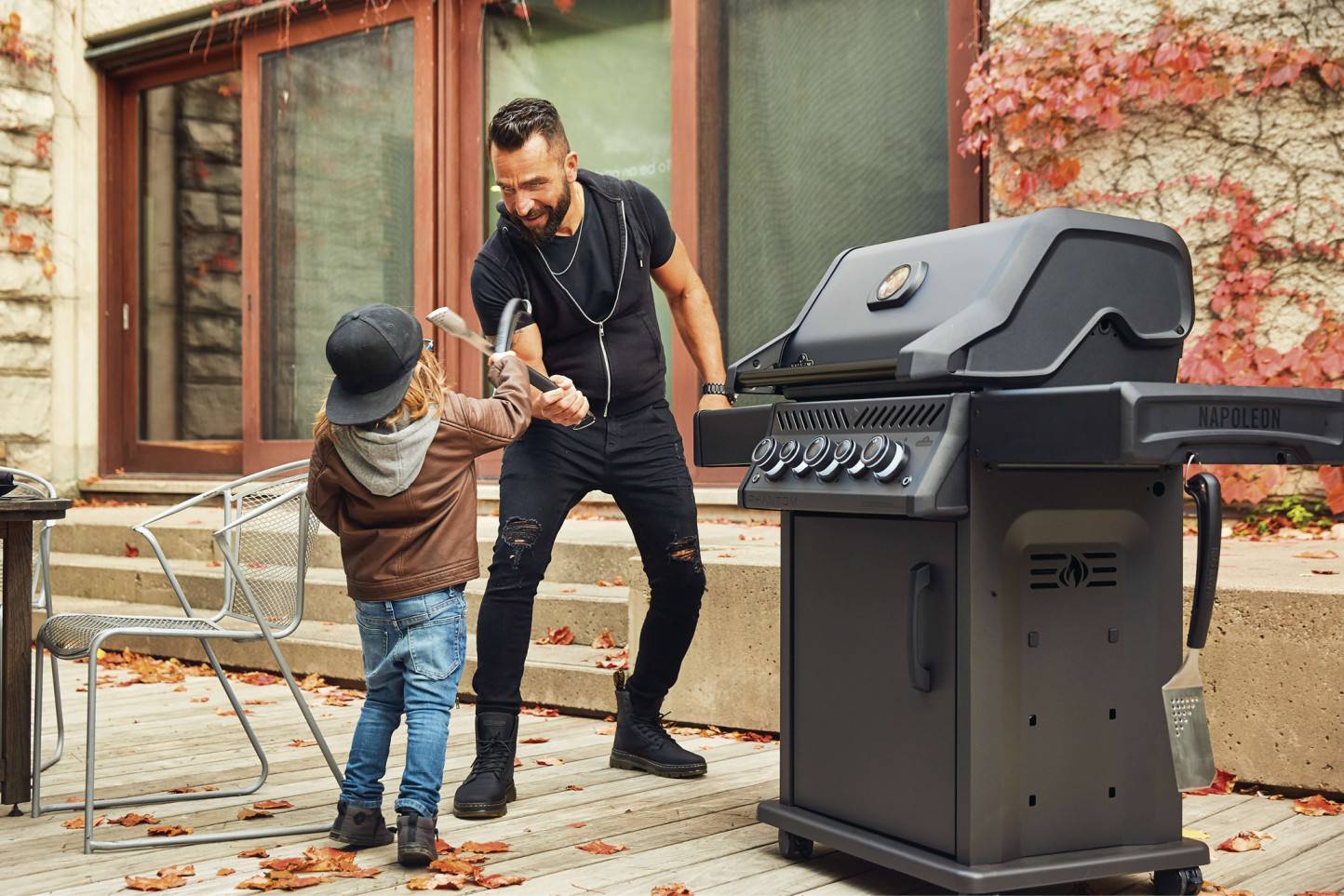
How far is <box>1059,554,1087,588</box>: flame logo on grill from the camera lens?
8.98 feet

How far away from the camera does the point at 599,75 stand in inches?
295

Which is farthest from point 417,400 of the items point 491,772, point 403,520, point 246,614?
point 246,614

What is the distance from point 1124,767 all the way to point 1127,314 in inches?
34.1

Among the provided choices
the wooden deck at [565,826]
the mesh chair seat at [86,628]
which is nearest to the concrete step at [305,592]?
the wooden deck at [565,826]

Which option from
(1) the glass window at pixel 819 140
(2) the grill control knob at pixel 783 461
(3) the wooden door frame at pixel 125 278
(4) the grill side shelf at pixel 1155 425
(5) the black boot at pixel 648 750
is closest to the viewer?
(4) the grill side shelf at pixel 1155 425

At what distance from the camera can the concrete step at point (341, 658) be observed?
495 cm

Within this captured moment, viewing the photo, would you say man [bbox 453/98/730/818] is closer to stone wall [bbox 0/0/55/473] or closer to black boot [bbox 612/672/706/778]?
black boot [bbox 612/672/706/778]

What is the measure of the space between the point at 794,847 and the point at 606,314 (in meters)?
1.48

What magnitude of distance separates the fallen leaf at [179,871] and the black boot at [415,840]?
1.44 feet

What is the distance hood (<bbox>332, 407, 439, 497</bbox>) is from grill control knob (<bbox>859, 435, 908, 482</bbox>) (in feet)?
3.29

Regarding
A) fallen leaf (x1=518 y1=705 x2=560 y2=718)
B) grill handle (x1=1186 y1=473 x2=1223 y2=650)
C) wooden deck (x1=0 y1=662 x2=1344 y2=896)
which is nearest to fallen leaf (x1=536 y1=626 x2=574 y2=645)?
fallen leaf (x1=518 y1=705 x2=560 y2=718)

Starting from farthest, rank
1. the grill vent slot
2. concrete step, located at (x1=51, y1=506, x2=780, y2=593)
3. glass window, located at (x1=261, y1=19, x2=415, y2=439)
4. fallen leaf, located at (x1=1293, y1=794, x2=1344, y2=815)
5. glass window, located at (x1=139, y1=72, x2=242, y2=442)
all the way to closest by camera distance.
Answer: glass window, located at (x1=139, y1=72, x2=242, y2=442), glass window, located at (x1=261, y1=19, x2=415, y2=439), concrete step, located at (x1=51, y1=506, x2=780, y2=593), fallen leaf, located at (x1=1293, y1=794, x2=1344, y2=815), the grill vent slot

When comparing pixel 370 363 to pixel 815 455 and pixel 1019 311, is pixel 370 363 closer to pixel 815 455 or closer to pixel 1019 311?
pixel 815 455

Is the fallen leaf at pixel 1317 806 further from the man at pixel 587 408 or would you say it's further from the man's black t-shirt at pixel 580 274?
the man's black t-shirt at pixel 580 274
